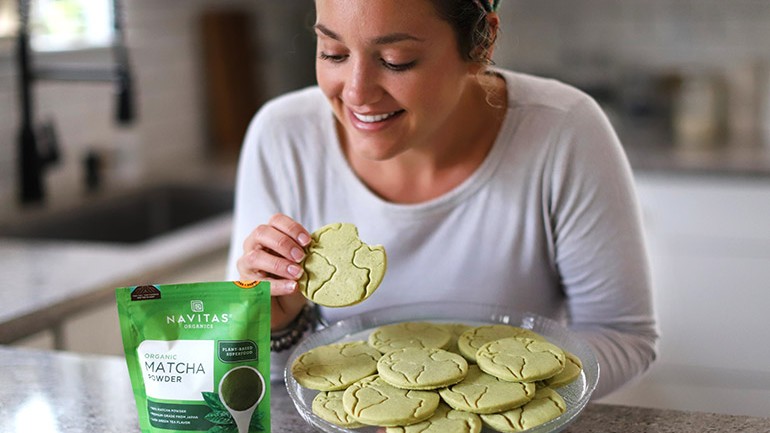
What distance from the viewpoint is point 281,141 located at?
1.48 meters

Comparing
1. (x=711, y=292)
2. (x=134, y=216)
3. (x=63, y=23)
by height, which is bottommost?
(x=711, y=292)

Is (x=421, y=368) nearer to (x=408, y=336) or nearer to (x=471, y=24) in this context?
(x=408, y=336)

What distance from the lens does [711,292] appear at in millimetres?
2725

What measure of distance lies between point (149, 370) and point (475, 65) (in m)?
0.64

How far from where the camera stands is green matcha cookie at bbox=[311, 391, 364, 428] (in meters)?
0.96

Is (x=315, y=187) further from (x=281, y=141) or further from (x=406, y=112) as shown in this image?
(x=406, y=112)

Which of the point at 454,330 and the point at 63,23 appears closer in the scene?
the point at 454,330

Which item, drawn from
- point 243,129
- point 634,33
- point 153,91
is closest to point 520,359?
point 153,91

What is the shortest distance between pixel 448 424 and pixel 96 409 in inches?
20.2

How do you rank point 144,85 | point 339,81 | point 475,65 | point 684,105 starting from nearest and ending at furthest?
1. point 339,81
2. point 475,65
3. point 144,85
4. point 684,105

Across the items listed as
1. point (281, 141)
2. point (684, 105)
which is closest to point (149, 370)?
point (281, 141)

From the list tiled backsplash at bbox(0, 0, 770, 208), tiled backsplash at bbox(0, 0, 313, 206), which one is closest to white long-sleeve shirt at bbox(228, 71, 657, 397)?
tiled backsplash at bbox(0, 0, 313, 206)

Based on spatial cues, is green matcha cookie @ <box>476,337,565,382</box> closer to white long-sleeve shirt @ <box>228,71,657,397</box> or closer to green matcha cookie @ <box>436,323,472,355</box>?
green matcha cookie @ <box>436,323,472,355</box>

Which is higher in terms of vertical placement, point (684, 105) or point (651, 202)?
point (684, 105)
